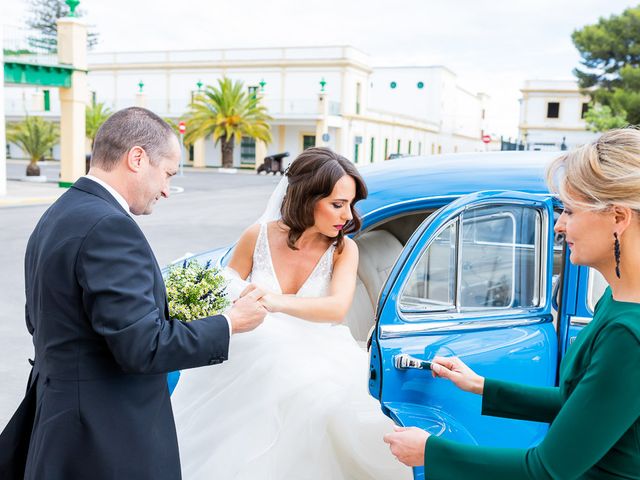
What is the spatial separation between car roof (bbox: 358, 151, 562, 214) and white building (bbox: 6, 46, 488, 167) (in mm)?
39029

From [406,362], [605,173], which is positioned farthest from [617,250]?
[406,362]

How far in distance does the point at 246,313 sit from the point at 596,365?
123cm

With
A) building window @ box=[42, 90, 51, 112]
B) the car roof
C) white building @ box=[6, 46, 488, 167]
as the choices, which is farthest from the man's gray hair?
building window @ box=[42, 90, 51, 112]

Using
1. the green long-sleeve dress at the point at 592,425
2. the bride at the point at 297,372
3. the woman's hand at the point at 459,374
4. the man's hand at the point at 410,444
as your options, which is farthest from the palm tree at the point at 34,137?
the green long-sleeve dress at the point at 592,425

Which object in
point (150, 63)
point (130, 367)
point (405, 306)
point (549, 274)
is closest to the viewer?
point (130, 367)

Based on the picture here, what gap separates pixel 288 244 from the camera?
352 centimetres

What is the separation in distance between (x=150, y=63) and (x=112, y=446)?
52.7 metres

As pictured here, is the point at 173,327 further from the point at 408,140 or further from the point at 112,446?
the point at 408,140

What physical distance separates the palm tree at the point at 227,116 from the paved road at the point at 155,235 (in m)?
16.6

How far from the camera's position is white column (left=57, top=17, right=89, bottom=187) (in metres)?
22.0

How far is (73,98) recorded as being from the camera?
74.6 feet

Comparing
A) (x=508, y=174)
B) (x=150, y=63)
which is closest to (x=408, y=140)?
(x=150, y=63)

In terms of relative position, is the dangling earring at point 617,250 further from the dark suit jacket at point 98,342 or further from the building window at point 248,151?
the building window at point 248,151

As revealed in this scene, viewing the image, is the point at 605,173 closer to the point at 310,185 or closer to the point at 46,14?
the point at 310,185
